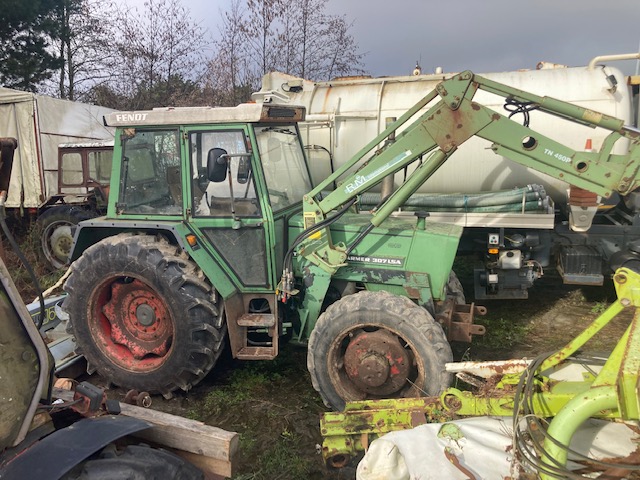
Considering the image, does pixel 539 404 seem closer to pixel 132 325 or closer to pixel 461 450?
pixel 461 450

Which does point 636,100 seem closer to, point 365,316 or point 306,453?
point 365,316

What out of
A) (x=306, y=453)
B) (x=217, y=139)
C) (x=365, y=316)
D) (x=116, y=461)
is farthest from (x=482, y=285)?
(x=116, y=461)

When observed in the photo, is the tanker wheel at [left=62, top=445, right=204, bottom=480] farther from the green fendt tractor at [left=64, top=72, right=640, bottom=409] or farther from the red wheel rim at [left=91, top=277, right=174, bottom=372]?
the red wheel rim at [left=91, top=277, right=174, bottom=372]

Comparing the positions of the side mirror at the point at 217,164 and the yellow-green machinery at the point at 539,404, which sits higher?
the side mirror at the point at 217,164

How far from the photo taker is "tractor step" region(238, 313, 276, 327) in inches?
152

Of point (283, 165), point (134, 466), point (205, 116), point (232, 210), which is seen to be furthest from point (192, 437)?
point (283, 165)

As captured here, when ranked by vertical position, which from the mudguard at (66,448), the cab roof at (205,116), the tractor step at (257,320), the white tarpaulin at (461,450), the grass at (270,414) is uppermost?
the cab roof at (205,116)

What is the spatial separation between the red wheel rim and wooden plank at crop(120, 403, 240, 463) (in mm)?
1874

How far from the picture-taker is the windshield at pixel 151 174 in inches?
154

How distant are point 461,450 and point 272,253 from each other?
82.2 inches

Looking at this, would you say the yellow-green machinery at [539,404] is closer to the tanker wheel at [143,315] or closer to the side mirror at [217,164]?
the tanker wheel at [143,315]

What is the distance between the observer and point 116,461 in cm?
176

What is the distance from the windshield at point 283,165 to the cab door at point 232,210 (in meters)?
0.17

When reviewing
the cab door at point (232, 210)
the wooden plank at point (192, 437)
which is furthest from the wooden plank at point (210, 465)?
the cab door at point (232, 210)
